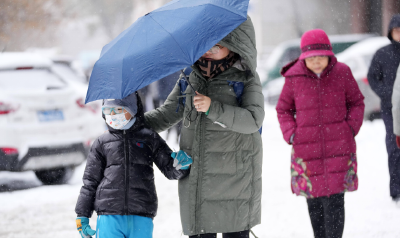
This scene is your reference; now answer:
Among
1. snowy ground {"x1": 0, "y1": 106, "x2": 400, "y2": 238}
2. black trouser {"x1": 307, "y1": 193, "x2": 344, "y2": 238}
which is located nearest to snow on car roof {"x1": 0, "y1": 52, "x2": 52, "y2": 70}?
snowy ground {"x1": 0, "y1": 106, "x2": 400, "y2": 238}

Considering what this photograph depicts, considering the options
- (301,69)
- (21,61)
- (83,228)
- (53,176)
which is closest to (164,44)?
(83,228)

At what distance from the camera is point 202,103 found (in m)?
2.65

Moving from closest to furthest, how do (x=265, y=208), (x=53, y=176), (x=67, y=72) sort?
(x=265, y=208), (x=53, y=176), (x=67, y=72)

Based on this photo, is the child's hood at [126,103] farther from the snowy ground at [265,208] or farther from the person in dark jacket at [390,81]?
the person in dark jacket at [390,81]

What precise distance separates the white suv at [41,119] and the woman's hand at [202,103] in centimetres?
437

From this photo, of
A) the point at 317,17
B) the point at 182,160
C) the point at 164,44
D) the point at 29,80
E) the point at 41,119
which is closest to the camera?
the point at 164,44

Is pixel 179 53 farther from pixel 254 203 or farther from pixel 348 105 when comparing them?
pixel 348 105

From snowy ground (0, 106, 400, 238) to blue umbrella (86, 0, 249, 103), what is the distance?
220 centimetres

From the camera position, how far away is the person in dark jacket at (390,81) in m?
5.06

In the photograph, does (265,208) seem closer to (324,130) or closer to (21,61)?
(324,130)

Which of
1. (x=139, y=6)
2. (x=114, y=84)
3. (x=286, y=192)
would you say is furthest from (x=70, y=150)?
(x=139, y=6)

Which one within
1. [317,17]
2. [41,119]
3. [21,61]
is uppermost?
[317,17]

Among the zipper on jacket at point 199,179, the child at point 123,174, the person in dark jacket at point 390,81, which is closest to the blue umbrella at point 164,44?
the child at point 123,174

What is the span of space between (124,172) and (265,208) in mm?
2843
